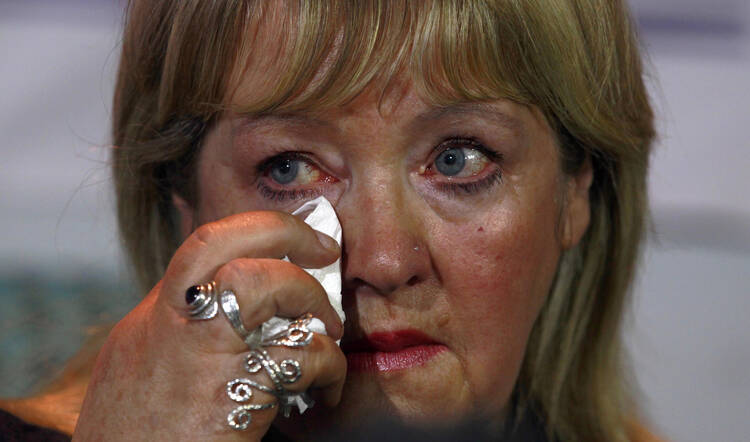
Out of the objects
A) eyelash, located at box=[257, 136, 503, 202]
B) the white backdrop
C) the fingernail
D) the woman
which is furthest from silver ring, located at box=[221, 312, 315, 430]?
the white backdrop

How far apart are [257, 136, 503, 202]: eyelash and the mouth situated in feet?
0.64

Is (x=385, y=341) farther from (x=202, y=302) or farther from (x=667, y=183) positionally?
(x=667, y=183)

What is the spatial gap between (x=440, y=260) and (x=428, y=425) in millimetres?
210

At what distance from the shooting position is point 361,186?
41.4 inches

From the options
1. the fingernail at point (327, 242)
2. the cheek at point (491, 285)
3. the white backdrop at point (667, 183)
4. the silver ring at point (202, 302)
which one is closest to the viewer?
the silver ring at point (202, 302)

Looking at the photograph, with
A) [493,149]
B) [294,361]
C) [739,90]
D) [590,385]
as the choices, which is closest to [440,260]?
[493,149]

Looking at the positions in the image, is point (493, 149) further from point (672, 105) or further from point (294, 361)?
point (672, 105)

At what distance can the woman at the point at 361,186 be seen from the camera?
2.97 ft

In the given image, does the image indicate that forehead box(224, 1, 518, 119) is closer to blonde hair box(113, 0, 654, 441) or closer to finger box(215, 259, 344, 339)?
blonde hair box(113, 0, 654, 441)

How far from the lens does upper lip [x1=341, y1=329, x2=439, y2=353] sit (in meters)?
1.05

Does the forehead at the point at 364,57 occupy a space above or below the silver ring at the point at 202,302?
above

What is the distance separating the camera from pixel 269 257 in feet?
3.07

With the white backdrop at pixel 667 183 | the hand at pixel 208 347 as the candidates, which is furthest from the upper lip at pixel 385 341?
the white backdrop at pixel 667 183

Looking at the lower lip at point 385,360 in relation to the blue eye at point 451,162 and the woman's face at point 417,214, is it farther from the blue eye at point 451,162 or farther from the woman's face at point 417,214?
the blue eye at point 451,162
